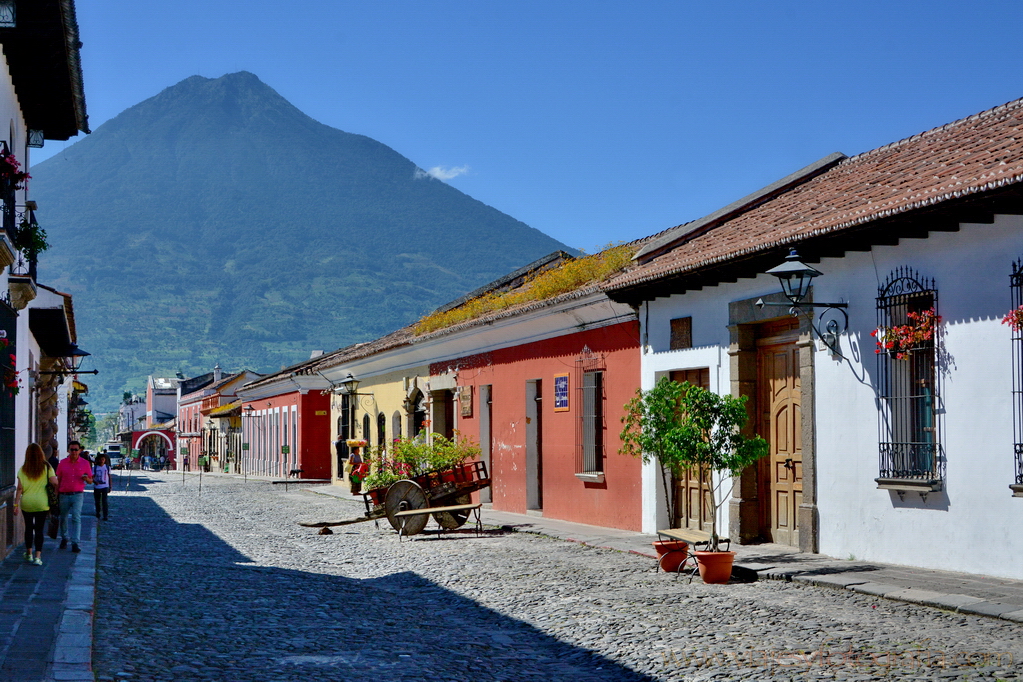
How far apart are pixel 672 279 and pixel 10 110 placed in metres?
7.72

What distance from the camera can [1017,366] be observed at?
331 inches

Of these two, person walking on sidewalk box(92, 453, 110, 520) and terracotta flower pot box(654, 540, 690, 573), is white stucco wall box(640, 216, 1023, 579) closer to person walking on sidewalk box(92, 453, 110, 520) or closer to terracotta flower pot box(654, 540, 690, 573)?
terracotta flower pot box(654, 540, 690, 573)

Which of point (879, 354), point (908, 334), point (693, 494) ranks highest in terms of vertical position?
point (908, 334)

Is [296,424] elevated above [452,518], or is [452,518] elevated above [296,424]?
[296,424]

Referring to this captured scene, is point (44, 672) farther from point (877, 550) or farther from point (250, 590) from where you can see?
point (877, 550)

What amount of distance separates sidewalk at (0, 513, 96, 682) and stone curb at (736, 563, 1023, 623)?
5.48 meters

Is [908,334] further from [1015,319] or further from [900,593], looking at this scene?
[900,593]

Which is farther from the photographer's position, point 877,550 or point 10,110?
point 10,110

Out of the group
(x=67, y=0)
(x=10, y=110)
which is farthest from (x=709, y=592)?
(x=10, y=110)

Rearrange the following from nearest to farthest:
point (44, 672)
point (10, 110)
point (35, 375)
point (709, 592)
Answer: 1. point (44, 672)
2. point (709, 592)
3. point (10, 110)
4. point (35, 375)

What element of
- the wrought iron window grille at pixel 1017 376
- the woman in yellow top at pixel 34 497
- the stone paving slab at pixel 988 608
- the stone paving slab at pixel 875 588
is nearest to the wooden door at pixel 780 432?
the stone paving slab at pixel 875 588

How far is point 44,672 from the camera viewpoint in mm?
5547

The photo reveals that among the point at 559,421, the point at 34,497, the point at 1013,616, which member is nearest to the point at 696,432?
the point at 1013,616

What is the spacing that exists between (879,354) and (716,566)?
2.52 metres
